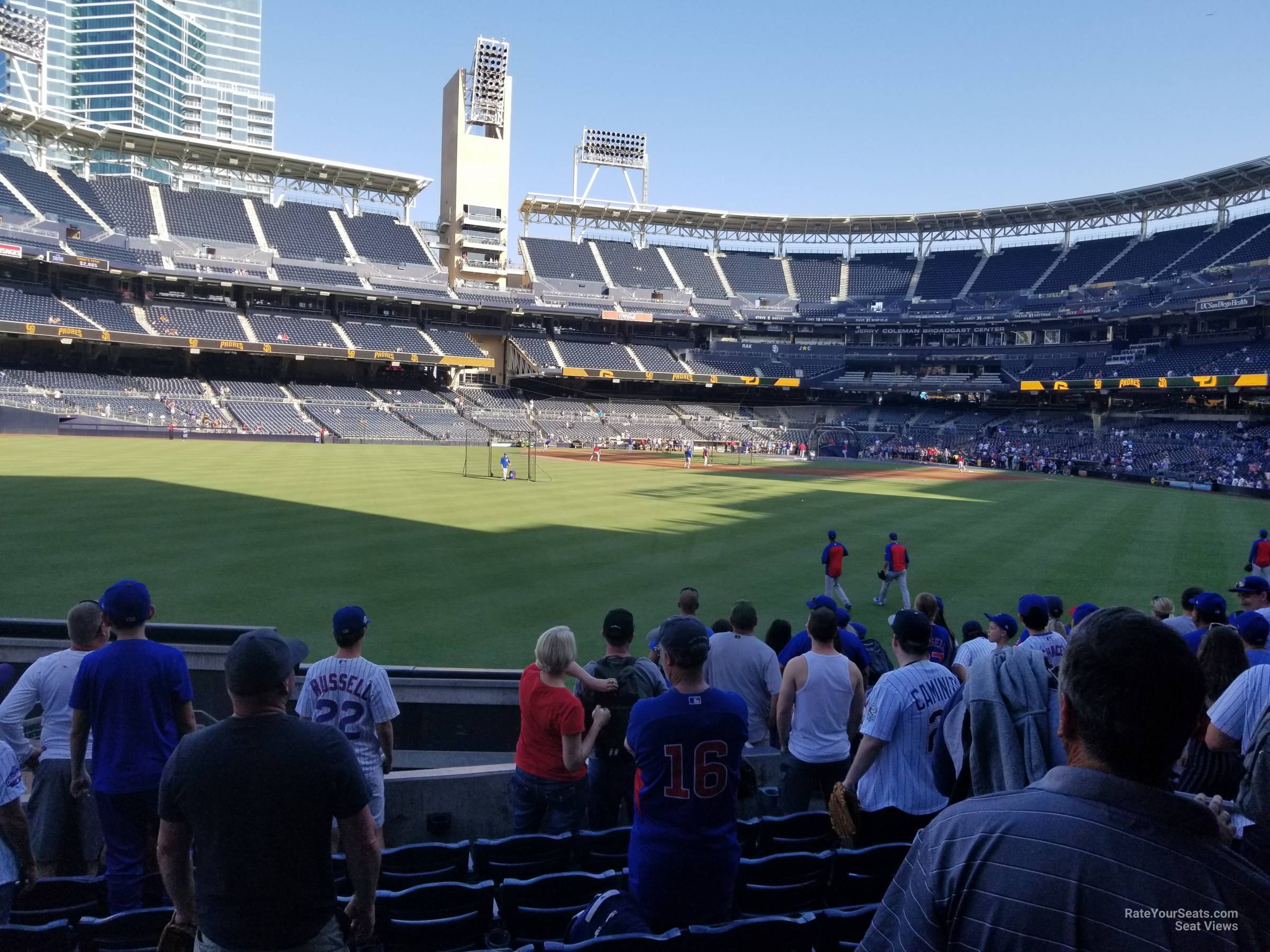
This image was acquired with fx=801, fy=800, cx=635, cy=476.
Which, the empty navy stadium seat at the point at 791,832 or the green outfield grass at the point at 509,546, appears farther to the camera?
the green outfield grass at the point at 509,546

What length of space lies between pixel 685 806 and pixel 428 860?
6.85 ft

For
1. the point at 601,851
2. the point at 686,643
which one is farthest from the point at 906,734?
the point at 601,851

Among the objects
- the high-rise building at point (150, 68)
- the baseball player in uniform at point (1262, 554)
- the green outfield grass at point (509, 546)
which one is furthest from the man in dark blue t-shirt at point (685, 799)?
the high-rise building at point (150, 68)

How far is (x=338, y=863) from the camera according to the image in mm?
4812

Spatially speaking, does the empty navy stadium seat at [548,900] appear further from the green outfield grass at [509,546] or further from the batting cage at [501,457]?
the batting cage at [501,457]

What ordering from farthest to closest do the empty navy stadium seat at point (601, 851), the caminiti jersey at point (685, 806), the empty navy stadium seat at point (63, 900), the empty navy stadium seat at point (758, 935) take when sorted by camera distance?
the empty navy stadium seat at point (601, 851)
the empty navy stadium seat at point (63, 900)
the caminiti jersey at point (685, 806)
the empty navy stadium seat at point (758, 935)

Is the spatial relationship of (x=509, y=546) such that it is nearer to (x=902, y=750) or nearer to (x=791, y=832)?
(x=791, y=832)

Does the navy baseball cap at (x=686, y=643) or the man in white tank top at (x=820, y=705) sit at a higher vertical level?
the navy baseball cap at (x=686, y=643)

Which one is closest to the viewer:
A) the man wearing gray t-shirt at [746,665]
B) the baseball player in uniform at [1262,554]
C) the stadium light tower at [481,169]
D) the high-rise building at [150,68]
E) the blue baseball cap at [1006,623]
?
the man wearing gray t-shirt at [746,665]

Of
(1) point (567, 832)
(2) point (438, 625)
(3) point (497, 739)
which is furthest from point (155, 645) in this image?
(2) point (438, 625)

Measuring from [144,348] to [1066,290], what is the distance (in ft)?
249

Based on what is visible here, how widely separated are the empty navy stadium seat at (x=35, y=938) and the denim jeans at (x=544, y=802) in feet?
8.50

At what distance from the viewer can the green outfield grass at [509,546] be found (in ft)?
42.4

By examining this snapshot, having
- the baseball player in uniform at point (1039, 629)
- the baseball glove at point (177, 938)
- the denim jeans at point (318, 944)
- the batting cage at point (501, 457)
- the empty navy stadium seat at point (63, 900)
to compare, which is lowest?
the empty navy stadium seat at point (63, 900)
